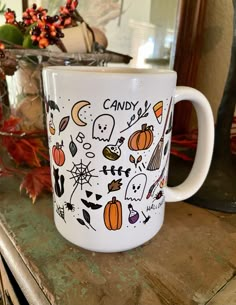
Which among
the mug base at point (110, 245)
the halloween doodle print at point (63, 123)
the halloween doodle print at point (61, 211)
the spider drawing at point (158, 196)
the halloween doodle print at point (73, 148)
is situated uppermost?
the halloween doodle print at point (63, 123)

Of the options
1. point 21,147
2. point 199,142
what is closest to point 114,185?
point 199,142

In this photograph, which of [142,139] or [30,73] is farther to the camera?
[30,73]

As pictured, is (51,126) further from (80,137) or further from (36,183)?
(36,183)

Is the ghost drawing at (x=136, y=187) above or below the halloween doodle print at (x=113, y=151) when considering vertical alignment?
below

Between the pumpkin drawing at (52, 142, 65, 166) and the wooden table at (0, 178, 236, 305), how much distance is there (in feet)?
0.29

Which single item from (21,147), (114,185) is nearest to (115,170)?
(114,185)

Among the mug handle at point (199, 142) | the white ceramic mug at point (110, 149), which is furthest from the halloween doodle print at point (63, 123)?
the mug handle at point (199, 142)

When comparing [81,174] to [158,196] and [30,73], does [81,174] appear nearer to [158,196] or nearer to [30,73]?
[158,196]

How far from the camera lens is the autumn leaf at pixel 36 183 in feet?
1.21

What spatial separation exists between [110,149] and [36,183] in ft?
0.62

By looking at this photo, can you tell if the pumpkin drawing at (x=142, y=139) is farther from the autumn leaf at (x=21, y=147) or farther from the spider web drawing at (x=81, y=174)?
the autumn leaf at (x=21, y=147)

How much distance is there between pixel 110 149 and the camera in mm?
236

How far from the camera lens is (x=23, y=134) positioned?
1.47 ft

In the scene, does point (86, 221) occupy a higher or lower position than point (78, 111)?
lower
